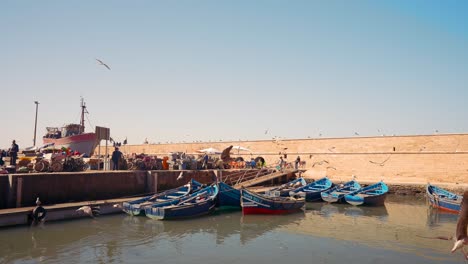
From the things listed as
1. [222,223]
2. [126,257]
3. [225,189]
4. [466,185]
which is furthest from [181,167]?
[466,185]

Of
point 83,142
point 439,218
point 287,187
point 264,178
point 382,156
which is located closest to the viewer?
point 439,218

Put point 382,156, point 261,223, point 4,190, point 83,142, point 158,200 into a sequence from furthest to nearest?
point 83,142, point 382,156, point 158,200, point 261,223, point 4,190

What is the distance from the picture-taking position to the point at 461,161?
26828 mm

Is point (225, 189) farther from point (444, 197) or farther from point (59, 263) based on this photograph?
point (444, 197)

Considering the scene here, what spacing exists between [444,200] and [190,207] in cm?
1302

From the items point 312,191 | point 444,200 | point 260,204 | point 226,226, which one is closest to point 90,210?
point 226,226

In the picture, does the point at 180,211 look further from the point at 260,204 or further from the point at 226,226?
the point at 260,204

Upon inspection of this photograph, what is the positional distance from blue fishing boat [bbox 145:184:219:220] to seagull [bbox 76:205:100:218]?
6.72 ft

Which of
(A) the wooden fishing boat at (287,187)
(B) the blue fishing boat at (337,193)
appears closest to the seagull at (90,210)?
(A) the wooden fishing boat at (287,187)

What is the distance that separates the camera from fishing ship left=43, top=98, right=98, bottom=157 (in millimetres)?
31625

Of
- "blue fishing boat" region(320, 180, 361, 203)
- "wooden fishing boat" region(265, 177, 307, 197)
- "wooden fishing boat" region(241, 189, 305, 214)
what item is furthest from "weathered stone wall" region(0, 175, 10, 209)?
"blue fishing boat" region(320, 180, 361, 203)

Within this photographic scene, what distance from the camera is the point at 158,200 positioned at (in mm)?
17156

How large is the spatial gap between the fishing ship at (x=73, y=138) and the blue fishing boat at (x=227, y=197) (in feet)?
47.1

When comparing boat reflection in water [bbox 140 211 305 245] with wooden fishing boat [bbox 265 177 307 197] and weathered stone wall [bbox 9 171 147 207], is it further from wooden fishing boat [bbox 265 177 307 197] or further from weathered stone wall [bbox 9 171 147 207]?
wooden fishing boat [bbox 265 177 307 197]
